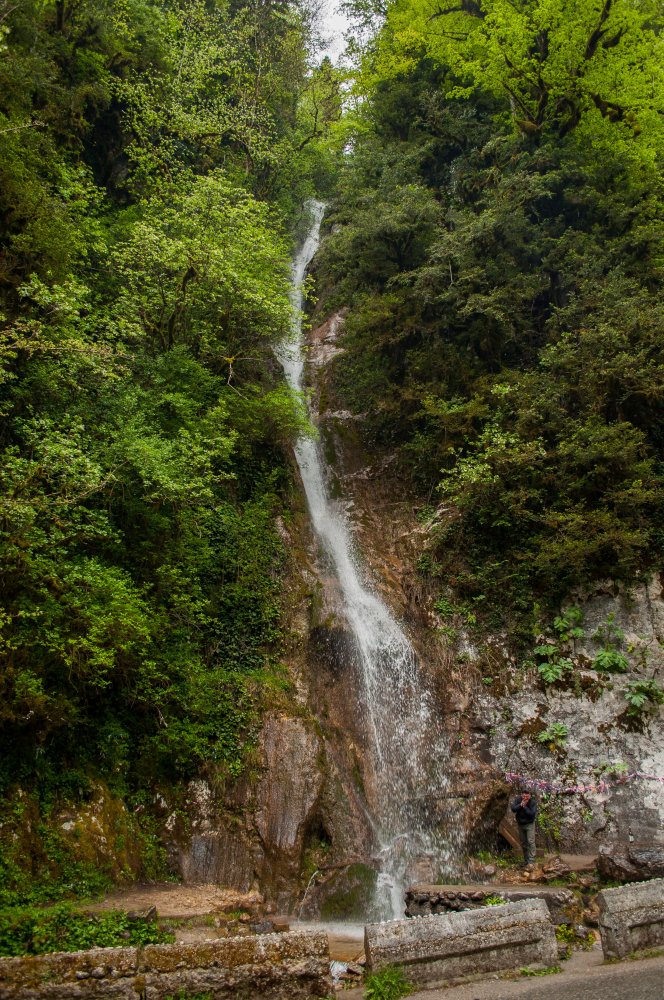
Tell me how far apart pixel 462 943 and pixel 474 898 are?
292 cm

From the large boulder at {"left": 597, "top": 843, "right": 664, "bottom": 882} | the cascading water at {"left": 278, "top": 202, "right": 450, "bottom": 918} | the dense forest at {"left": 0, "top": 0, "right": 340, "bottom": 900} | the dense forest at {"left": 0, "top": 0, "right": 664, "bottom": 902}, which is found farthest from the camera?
the cascading water at {"left": 278, "top": 202, "right": 450, "bottom": 918}

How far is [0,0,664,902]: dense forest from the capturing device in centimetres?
840

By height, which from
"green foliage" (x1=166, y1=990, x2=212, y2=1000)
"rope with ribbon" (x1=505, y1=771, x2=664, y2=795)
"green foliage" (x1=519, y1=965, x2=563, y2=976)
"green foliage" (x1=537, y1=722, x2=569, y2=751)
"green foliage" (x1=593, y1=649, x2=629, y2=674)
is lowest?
"green foliage" (x1=519, y1=965, x2=563, y2=976)

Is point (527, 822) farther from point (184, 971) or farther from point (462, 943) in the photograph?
point (184, 971)

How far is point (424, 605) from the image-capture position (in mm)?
13648

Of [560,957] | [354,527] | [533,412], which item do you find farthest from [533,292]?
[560,957]

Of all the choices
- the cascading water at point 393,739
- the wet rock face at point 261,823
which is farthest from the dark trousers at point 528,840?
the wet rock face at point 261,823

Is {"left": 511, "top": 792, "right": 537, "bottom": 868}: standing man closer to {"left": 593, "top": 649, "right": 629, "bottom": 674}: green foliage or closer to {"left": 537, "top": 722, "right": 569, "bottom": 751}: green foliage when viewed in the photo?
{"left": 537, "top": 722, "right": 569, "bottom": 751}: green foliage

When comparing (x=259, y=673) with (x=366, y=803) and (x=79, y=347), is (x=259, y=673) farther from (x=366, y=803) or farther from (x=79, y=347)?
(x=79, y=347)

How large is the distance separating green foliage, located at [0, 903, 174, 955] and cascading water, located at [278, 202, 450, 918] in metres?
4.07

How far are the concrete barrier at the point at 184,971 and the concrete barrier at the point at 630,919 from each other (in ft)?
9.44

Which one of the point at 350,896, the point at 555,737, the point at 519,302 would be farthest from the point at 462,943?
the point at 519,302

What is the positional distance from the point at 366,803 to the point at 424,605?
452cm

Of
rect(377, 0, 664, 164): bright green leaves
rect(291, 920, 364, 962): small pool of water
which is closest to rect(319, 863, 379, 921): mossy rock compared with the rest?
rect(291, 920, 364, 962): small pool of water
